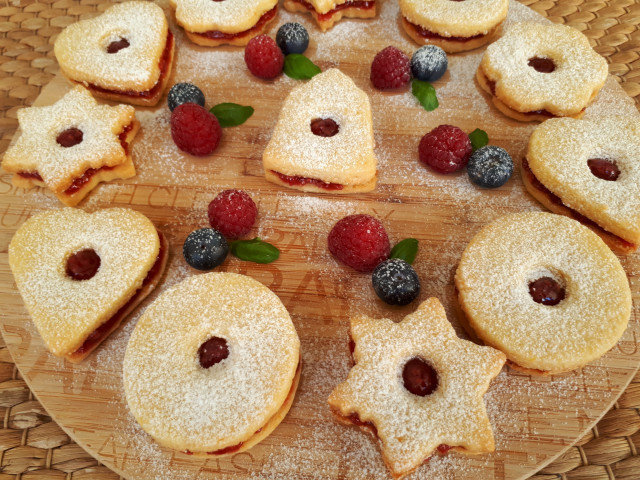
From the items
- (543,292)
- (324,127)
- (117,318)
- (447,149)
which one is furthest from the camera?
(324,127)

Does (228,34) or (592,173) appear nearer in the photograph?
(592,173)

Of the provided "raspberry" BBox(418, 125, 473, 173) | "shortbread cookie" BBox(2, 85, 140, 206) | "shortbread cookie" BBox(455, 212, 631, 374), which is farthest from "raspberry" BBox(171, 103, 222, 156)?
"shortbread cookie" BBox(455, 212, 631, 374)

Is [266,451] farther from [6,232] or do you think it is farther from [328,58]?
[328,58]

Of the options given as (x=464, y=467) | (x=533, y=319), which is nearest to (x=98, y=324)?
(x=464, y=467)

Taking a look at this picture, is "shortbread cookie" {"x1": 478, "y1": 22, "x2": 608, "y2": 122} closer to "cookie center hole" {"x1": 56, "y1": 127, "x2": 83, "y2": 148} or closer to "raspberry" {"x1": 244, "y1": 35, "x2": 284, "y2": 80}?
"raspberry" {"x1": 244, "y1": 35, "x2": 284, "y2": 80}

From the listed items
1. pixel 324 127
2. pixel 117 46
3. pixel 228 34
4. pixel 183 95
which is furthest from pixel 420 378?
pixel 117 46

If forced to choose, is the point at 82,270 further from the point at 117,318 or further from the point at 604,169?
the point at 604,169
